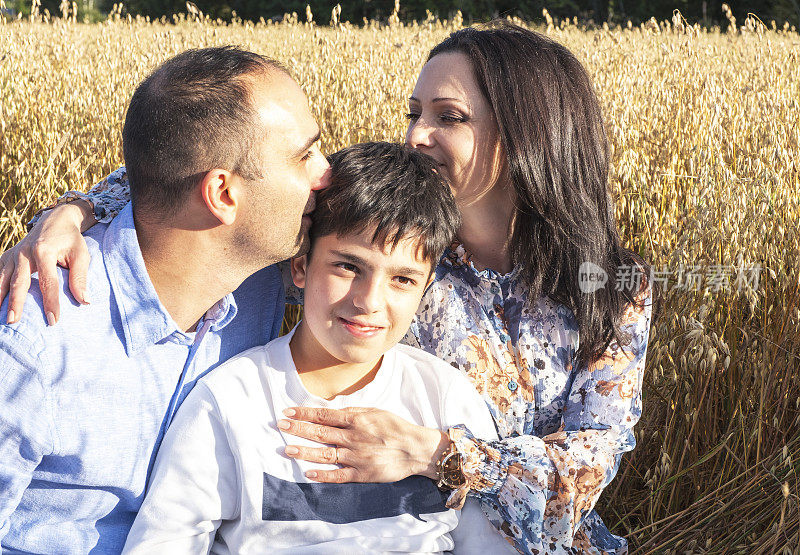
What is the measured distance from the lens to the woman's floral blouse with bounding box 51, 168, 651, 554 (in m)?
1.60

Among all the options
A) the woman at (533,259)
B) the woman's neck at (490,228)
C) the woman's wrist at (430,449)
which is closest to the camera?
the woman's wrist at (430,449)

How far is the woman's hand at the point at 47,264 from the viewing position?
1375mm

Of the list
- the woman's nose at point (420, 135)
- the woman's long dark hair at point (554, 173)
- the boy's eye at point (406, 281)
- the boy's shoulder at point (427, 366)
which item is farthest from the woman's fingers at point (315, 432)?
the woman's nose at point (420, 135)

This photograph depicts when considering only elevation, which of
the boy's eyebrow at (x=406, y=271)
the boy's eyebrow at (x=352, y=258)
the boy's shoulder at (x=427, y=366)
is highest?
the boy's eyebrow at (x=352, y=258)

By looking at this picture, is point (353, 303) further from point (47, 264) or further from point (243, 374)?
point (47, 264)

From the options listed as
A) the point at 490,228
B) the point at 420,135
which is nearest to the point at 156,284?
the point at 420,135

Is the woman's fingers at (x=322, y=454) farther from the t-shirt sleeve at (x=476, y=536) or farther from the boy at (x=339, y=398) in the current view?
the t-shirt sleeve at (x=476, y=536)

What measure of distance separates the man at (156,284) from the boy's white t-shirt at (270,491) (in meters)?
0.09

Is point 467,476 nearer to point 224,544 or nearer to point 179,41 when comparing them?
point 224,544

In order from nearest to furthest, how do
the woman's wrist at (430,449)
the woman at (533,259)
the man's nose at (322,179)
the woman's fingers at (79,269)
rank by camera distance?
1. the woman's fingers at (79,269)
2. the woman's wrist at (430,449)
3. the man's nose at (322,179)
4. the woman at (533,259)

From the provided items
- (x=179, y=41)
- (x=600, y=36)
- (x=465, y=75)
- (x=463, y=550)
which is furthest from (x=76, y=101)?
(x=600, y=36)

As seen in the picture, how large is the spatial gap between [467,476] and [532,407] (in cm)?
34

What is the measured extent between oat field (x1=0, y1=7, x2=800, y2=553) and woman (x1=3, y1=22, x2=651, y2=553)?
0.79 feet

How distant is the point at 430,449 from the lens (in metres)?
1.52
